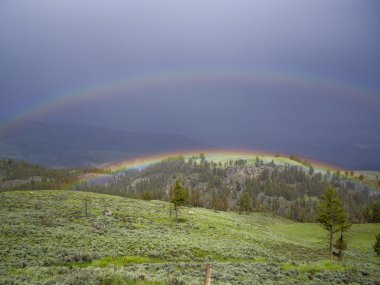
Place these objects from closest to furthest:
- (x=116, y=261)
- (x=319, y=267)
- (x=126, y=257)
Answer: (x=319, y=267)
(x=116, y=261)
(x=126, y=257)

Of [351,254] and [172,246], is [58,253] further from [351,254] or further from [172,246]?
[351,254]

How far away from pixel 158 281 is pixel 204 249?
23.5 meters

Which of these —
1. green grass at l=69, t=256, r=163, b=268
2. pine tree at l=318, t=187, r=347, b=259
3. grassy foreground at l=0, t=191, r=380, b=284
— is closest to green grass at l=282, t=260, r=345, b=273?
grassy foreground at l=0, t=191, r=380, b=284

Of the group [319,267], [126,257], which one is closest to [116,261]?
[126,257]

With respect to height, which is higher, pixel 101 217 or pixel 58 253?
pixel 58 253

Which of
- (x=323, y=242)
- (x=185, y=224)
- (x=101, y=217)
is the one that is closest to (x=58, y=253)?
(x=101, y=217)

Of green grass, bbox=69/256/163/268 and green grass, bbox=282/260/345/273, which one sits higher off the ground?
green grass, bbox=282/260/345/273

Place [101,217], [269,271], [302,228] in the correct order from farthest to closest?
[302,228] → [101,217] → [269,271]

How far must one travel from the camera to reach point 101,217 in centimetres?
5588

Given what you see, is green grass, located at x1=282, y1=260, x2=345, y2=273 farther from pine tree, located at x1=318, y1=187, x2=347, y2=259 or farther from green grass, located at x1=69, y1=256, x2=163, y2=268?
pine tree, located at x1=318, y1=187, x2=347, y2=259

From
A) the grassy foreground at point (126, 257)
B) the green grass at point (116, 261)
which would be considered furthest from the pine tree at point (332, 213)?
the green grass at point (116, 261)

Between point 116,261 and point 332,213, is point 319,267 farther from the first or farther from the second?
point 332,213

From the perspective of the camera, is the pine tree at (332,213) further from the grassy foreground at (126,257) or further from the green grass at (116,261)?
the green grass at (116,261)

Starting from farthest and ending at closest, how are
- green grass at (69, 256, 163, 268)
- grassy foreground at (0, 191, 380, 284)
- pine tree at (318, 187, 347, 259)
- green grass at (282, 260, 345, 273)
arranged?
1. pine tree at (318, 187, 347, 259)
2. green grass at (69, 256, 163, 268)
3. green grass at (282, 260, 345, 273)
4. grassy foreground at (0, 191, 380, 284)
